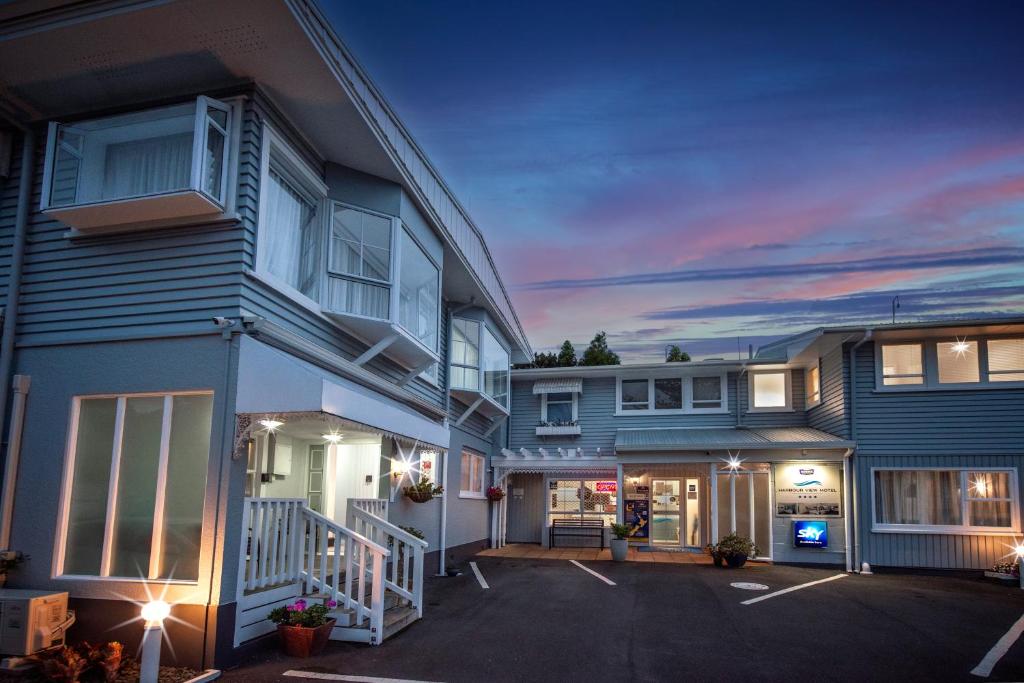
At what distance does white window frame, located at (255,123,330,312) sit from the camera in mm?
7316

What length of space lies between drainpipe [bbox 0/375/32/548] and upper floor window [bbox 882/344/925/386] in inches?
640

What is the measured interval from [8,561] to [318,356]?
144 inches

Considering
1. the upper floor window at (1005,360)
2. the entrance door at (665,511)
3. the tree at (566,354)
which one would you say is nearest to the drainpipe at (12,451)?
the entrance door at (665,511)

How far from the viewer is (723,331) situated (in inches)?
1125

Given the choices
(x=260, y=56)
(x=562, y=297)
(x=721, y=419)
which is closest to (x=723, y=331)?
(x=562, y=297)

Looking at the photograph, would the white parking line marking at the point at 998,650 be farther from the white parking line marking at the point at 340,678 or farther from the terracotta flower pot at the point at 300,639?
the terracotta flower pot at the point at 300,639

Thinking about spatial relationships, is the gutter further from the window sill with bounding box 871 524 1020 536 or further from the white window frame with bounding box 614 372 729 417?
the window sill with bounding box 871 524 1020 536

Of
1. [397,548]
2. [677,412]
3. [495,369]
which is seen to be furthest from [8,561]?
[677,412]

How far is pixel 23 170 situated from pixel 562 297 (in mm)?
19885

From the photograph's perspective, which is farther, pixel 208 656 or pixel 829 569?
pixel 829 569

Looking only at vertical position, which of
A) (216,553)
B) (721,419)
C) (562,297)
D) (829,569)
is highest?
(562,297)

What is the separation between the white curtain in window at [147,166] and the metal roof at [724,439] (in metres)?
13.0

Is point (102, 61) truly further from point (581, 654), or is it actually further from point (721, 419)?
point (721, 419)

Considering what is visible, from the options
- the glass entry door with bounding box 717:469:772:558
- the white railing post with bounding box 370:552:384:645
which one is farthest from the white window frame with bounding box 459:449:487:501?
the white railing post with bounding box 370:552:384:645
